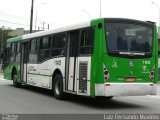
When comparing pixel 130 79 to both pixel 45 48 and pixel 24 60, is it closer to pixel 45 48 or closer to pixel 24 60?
pixel 45 48

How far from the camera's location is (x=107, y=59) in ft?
43.3

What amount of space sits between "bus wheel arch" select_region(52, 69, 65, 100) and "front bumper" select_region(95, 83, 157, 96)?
10.3 feet

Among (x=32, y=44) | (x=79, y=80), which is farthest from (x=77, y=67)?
(x=32, y=44)

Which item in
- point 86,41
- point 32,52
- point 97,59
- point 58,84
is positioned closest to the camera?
point 97,59

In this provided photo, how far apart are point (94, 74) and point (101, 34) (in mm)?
1357

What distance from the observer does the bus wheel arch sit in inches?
624

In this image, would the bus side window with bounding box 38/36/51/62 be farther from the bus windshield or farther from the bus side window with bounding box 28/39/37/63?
the bus windshield

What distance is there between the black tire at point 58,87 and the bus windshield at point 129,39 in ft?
11.1

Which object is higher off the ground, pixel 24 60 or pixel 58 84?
pixel 24 60

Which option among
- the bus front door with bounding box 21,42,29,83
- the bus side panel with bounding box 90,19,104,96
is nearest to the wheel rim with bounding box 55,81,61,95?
the bus side panel with bounding box 90,19,104,96

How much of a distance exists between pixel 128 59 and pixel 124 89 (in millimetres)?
1067

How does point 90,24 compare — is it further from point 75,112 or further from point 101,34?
point 75,112

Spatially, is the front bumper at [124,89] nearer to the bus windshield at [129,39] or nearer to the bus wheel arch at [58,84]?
the bus windshield at [129,39]

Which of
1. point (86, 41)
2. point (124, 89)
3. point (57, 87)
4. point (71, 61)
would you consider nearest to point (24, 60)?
point (57, 87)
